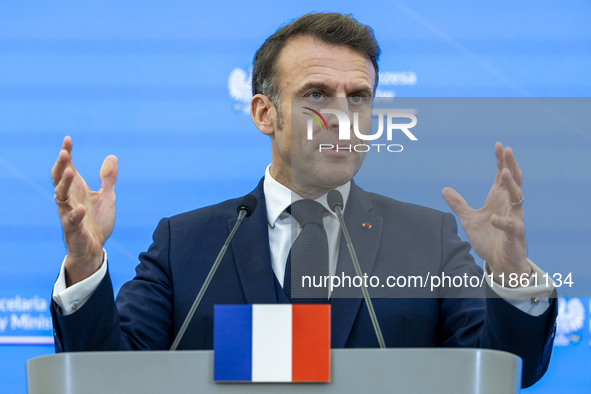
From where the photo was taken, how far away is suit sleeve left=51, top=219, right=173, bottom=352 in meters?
1.41

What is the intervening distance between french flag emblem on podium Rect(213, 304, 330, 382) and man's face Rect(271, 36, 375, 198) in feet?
2.66

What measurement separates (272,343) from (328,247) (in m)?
0.77

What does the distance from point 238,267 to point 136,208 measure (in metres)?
0.82

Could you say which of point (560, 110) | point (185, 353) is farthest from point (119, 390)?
point (560, 110)

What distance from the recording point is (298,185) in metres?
1.98

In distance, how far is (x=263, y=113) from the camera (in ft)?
7.43

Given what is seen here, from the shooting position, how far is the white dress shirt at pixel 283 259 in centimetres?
137

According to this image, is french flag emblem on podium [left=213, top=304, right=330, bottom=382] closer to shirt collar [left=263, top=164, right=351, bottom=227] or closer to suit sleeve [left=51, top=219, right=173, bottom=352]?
suit sleeve [left=51, top=219, right=173, bottom=352]

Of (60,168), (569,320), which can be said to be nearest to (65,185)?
(60,168)

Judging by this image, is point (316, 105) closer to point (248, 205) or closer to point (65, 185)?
point (248, 205)

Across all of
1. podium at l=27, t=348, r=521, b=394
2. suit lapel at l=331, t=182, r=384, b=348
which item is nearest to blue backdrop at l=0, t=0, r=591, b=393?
suit lapel at l=331, t=182, r=384, b=348

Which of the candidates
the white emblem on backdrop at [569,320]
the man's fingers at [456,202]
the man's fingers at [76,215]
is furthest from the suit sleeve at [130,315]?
the white emblem on backdrop at [569,320]

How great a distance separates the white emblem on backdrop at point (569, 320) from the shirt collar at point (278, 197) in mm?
947

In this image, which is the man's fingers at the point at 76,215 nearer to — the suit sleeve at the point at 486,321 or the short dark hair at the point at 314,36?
the suit sleeve at the point at 486,321
